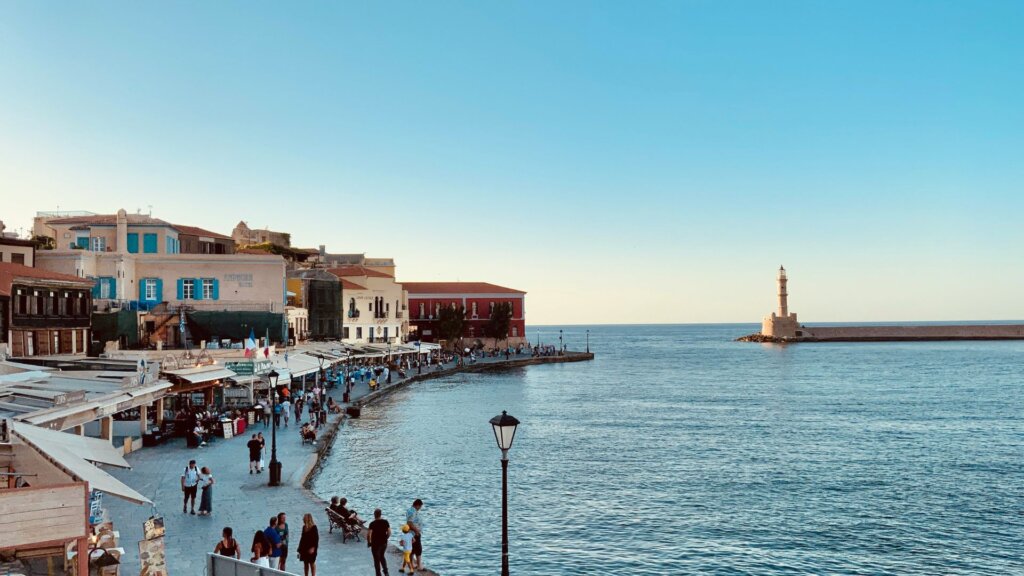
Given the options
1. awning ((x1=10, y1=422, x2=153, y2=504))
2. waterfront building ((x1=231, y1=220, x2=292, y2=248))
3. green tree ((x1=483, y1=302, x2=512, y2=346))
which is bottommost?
awning ((x1=10, y1=422, x2=153, y2=504))

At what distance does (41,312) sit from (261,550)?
23072mm

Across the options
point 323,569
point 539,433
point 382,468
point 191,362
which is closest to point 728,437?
point 539,433

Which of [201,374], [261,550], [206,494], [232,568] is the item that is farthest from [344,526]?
[201,374]

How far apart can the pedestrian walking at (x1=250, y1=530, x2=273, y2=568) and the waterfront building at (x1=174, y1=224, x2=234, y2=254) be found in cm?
4349

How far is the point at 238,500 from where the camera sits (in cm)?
1905

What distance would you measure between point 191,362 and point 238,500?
1535cm

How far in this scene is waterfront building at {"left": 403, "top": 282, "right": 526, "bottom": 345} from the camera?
104 m

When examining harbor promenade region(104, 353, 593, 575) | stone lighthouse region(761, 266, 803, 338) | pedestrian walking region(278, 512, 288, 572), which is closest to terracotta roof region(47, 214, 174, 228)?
harbor promenade region(104, 353, 593, 575)

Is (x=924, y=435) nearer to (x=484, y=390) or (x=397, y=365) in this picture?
(x=484, y=390)

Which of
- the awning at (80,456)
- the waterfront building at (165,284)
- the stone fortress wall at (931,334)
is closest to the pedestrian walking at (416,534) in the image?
the awning at (80,456)

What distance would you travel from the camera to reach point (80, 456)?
42.7ft

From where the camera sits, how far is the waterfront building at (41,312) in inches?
1135

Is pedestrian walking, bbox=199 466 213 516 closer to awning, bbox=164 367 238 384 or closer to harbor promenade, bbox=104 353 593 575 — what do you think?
harbor promenade, bbox=104 353 593 575

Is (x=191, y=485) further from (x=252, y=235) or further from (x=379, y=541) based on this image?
(x=252, y=235)
